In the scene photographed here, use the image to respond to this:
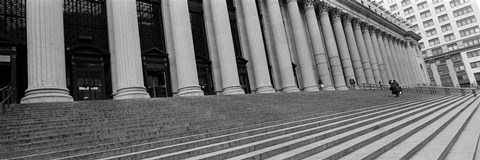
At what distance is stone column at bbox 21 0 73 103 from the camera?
11391 millimetres

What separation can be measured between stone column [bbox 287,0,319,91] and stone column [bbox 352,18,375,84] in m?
12.3

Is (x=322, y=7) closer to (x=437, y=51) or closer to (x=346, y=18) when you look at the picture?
(x=346, y=18)

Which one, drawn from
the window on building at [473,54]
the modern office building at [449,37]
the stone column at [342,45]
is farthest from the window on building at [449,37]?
the stone column at [342,45]

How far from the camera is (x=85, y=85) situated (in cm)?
1625

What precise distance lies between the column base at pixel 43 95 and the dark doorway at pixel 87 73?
4175 mm

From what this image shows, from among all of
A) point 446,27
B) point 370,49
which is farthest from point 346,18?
point 446,27

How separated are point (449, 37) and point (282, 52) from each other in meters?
64.1

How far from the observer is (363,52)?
35969mm

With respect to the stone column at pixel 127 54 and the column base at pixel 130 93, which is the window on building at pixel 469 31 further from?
the column base at pixel 130 93

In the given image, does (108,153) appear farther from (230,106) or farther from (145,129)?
(230,106)

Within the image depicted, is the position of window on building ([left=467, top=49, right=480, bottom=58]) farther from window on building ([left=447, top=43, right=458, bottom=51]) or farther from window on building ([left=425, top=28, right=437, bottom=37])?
window on building ([left=425, top=28, right=437, bottom=37])

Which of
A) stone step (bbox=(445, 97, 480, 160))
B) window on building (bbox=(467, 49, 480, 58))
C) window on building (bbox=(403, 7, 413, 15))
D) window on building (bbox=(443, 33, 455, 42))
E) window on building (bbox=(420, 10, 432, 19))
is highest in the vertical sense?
window on building (bbox=(403, 7, 413, 15))

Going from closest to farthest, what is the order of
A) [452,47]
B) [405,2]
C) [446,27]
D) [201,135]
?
[201,135]
[452,47]
[446,27]
[405,2]

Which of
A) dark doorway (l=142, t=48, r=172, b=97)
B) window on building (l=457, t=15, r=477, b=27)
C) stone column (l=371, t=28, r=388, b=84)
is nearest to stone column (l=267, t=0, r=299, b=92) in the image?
dark doorway (l=142, t=48, r=172, b=97)
